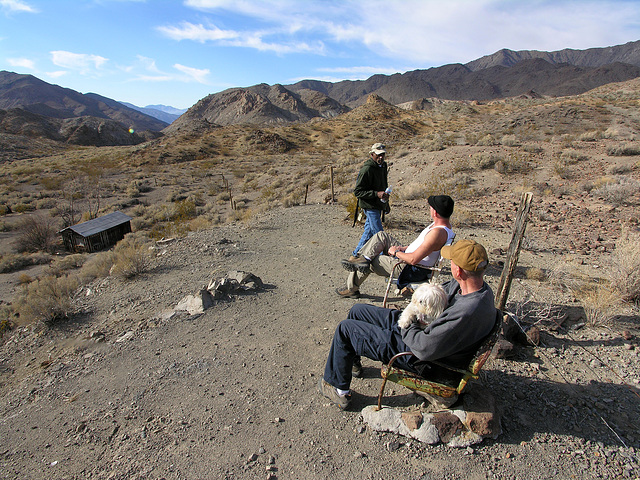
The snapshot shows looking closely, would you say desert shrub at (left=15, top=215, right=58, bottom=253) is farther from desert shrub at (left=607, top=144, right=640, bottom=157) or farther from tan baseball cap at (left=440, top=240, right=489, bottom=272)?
desert shrub at (left=607, top=144, right=640, bottom=157)

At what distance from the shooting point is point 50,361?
14.5 ft

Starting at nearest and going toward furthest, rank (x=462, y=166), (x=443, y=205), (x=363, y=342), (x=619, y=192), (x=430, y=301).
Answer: (x=430, y=301)
(x=363, y=342)
(x=443, y=205)
(x=619, y=192)
(x=462, y=166)

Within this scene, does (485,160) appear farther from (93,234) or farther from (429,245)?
(93,234)

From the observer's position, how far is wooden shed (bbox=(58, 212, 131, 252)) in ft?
44.8

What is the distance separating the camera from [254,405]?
9.91 ft

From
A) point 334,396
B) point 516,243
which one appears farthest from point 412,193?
point 334,396

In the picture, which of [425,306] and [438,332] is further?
[425,306]

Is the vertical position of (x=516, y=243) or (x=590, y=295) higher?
(x=516, y=243)

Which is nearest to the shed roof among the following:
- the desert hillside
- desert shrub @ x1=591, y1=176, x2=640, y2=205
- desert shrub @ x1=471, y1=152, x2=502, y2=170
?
the desert hillside

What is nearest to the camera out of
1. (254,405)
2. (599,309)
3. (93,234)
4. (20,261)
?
(254,405)

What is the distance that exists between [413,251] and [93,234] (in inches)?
567

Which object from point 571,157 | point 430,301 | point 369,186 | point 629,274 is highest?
point 571,157

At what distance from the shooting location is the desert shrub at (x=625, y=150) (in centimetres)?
1311

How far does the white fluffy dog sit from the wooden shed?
48.9 ft
